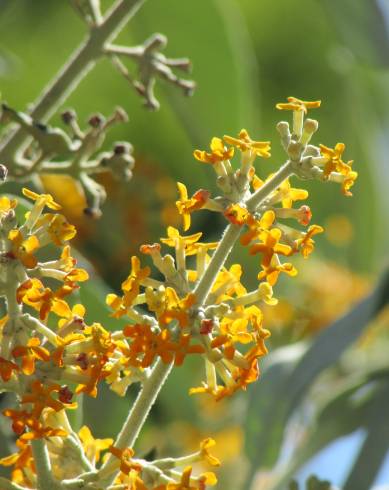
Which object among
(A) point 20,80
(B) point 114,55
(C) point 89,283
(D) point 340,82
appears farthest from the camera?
(D) point 340,82

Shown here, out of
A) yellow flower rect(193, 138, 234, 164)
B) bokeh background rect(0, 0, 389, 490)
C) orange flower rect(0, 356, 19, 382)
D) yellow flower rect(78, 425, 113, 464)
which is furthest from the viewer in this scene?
bokeh background rect(0, 0, 389, 490)

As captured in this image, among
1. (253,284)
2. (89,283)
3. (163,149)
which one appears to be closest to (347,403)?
(253,284)

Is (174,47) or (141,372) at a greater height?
(174,47)

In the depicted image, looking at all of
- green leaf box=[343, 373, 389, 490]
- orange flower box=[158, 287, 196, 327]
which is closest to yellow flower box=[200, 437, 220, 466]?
orange flower box=[158, 287, 196, 327]

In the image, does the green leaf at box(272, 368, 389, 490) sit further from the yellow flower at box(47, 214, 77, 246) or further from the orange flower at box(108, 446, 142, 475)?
the yellow flower at box(47, 214, 77, 246)

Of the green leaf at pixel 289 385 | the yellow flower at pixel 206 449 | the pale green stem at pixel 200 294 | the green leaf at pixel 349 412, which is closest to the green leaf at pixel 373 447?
the green leaf at pixel 349 412

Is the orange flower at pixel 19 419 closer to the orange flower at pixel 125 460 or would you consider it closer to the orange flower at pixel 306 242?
the orange flower at pixel 125 460

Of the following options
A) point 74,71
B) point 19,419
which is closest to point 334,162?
point 19,419

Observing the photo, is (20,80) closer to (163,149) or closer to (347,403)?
(163,149)
